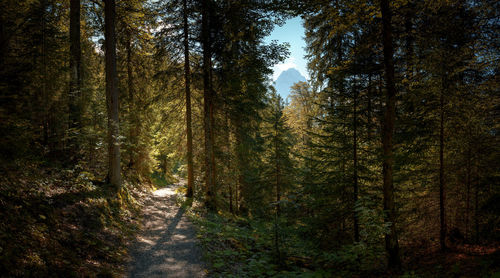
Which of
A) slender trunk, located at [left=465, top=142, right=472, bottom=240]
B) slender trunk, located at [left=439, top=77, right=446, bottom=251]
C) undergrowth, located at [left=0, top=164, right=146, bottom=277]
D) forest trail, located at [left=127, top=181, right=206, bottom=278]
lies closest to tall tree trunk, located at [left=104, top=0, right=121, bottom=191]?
undergrowth, located at [left=0, top=164, right=146, bottom=277]

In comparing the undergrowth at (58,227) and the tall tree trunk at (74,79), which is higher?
the tall tree trunk at (74,79)

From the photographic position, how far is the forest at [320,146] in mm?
4559

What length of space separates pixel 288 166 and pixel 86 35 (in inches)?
665

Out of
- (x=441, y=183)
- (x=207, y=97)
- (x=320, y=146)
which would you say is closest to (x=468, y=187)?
(x=441, y=183)

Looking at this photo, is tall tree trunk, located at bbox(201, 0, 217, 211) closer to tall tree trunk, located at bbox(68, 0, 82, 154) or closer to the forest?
the forest

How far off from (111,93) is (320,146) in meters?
9.59

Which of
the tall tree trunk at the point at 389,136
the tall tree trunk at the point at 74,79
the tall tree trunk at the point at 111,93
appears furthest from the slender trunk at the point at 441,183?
the tall tree trunk at the point at 74,79

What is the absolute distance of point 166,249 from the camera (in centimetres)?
715

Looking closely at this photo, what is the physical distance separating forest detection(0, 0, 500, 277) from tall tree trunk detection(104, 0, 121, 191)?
55 millimetres

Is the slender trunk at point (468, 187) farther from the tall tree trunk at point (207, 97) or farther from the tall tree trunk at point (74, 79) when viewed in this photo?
the tall tree trunk at point (74, 79)

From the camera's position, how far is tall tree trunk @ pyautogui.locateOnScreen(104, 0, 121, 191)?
9.24 metres

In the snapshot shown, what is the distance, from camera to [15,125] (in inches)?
150

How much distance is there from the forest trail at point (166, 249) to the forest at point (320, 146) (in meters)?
0.21

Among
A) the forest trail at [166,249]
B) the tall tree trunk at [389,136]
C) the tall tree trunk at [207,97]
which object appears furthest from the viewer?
the tall tree trunk at [207,97]
